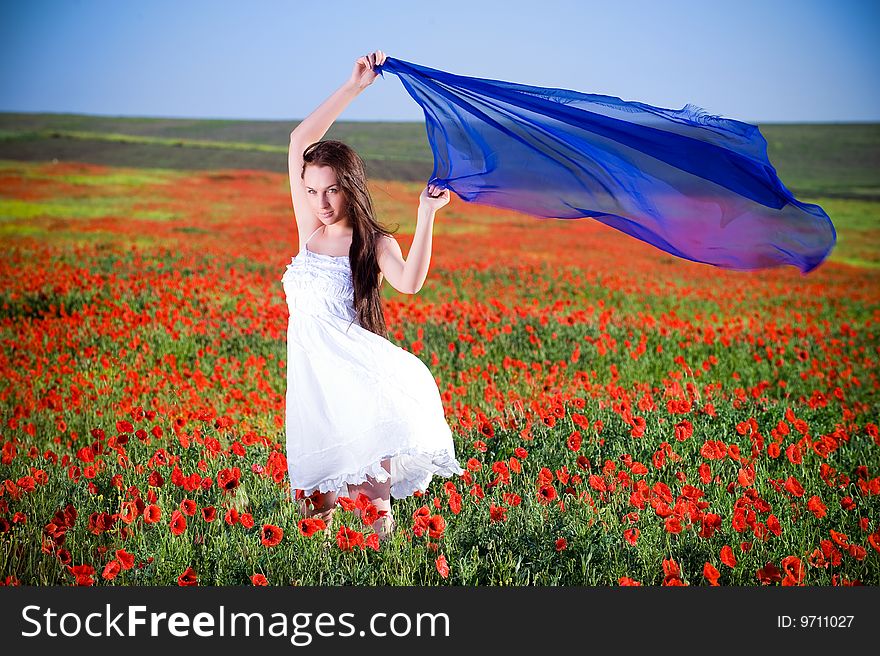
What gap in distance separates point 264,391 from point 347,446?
2828mm

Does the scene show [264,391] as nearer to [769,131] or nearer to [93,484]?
[93,484]

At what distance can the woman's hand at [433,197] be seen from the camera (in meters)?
3.90

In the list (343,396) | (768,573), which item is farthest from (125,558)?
(768,573)

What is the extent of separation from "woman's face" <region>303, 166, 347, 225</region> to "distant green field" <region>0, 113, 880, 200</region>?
1838 cm

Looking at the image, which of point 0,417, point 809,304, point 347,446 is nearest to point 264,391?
point 0,417

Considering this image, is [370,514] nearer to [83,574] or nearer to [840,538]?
[83,574]

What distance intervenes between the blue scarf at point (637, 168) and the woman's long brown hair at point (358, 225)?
2.37 ft

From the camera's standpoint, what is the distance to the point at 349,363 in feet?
13.4

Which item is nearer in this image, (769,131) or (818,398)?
(818,398)

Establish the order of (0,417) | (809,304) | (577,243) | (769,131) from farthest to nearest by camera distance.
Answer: (769,131) → (577,243) → (809,304) → (0,417)

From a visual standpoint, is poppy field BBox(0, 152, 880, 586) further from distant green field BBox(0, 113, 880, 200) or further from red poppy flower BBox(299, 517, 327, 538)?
distant green field BBox(0, 113, 880, 200)

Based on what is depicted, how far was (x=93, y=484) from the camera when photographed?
4.94 metres

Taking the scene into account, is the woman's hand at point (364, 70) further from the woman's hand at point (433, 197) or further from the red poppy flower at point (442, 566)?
the red poppy flower at point (442, 566)

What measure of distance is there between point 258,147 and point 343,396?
26.7 m
